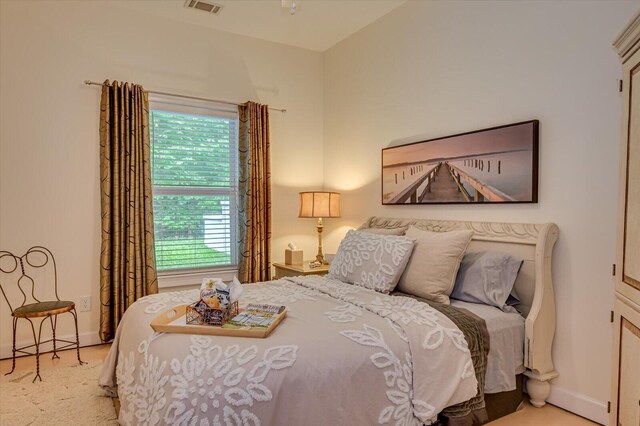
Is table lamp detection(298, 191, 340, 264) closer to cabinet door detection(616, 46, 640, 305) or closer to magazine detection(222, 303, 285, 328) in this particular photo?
magazine detection(222, 303, 285, 328)

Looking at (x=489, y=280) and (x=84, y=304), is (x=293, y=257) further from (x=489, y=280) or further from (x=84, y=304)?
(x=489, y=280)

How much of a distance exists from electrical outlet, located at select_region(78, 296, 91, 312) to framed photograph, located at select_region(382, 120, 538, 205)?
2.62 meters

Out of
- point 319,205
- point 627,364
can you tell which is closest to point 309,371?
point 627,364

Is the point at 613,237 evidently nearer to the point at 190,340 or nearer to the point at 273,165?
the point at 190,340

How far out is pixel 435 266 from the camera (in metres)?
2.41

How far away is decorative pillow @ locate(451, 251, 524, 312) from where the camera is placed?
230 centimetres

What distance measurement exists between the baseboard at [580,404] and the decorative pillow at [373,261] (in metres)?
1.10

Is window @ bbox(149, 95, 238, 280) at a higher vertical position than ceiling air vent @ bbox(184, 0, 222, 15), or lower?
lower

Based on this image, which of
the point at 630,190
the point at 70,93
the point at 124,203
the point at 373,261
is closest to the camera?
the point at 630,190

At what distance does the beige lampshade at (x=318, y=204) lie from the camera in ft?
12.8

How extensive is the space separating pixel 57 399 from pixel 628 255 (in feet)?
9.75

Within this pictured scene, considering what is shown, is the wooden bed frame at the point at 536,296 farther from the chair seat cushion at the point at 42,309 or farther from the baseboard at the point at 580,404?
the chair seat cushion at the point at 42,309

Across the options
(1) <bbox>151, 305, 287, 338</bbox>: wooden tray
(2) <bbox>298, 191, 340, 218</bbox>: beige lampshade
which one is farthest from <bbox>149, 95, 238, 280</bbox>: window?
(1) <bbox>151, 305, 287, 338</bbox>: wooden tray

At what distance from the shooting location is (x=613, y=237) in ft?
6.95
